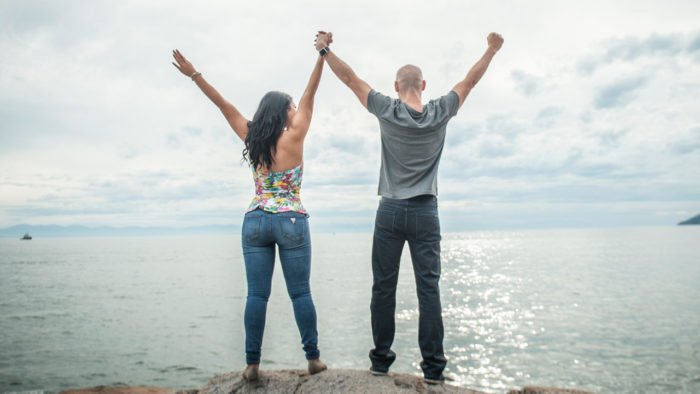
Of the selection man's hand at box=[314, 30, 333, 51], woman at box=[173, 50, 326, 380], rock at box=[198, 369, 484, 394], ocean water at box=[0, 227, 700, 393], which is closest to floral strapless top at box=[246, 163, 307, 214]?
woman at box=[173, 50, 326, 380]

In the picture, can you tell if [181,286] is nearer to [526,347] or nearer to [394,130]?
[526,347]

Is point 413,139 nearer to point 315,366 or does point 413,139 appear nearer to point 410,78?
point 410,78

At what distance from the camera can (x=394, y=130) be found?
4887mm

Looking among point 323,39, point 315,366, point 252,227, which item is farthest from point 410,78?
point 315,366

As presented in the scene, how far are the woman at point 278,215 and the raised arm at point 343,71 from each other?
0.56ft

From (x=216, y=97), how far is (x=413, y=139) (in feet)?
6.90

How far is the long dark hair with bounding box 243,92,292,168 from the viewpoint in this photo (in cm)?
466

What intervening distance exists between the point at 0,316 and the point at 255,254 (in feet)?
113

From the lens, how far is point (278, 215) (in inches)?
180

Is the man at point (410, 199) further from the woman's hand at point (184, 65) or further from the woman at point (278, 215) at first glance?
the woman's hand at point (184, 65)

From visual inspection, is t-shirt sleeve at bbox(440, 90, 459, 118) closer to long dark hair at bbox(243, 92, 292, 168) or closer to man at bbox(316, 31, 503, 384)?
man at bbox(316, 31, 503, 384)

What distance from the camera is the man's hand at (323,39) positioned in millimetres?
4922

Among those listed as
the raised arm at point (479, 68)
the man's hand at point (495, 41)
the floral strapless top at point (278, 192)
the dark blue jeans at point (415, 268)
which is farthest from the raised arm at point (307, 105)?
the man's hand at point (495, 41)

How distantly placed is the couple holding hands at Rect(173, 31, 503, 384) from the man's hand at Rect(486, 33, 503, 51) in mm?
12
